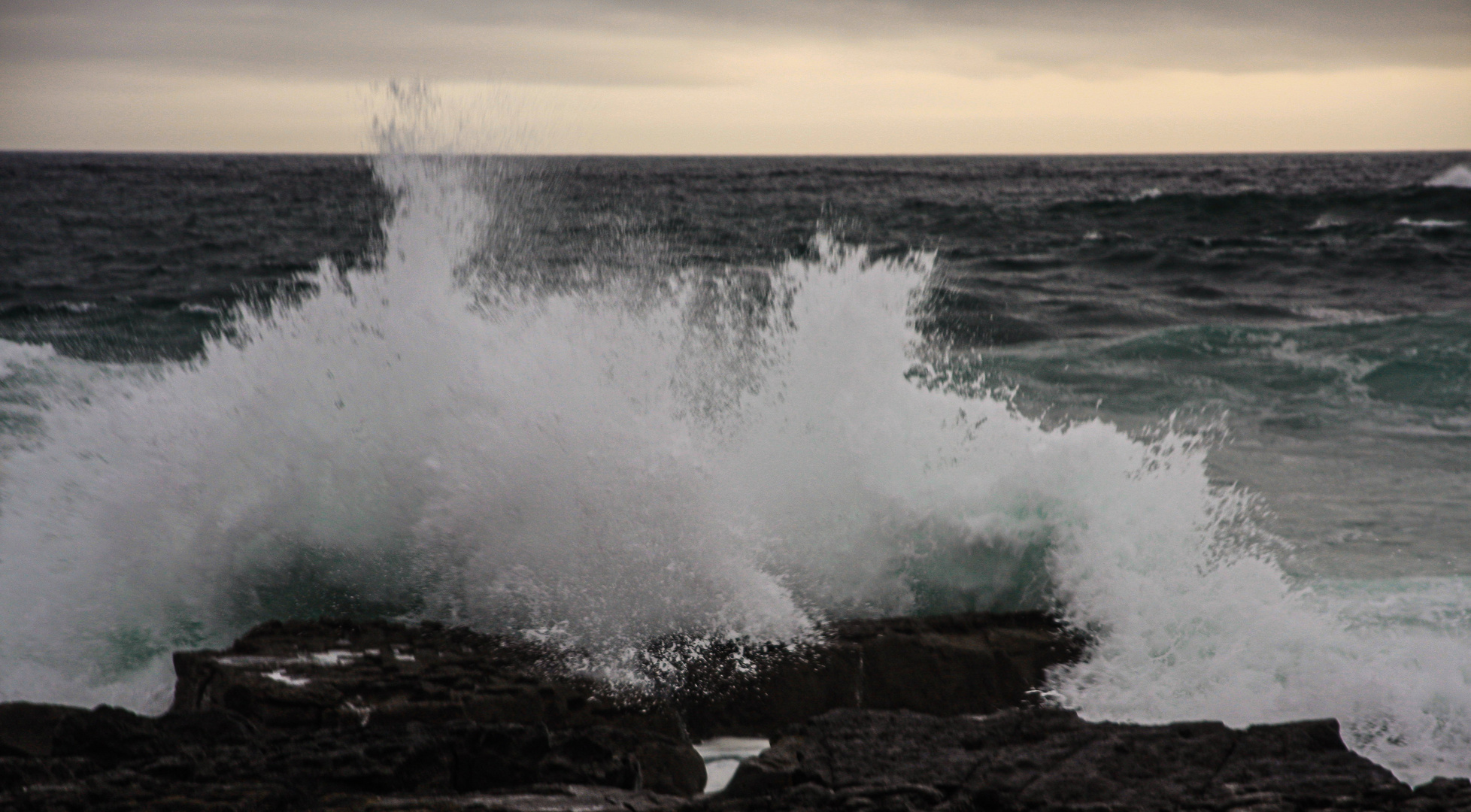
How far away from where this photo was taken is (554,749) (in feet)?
8.59

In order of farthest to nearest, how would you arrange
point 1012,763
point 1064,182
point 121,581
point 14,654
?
point 1064,182
point 121,581
point 14,654
point 1012,763

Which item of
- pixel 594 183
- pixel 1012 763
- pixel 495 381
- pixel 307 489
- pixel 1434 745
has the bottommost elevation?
pixel 1434 745

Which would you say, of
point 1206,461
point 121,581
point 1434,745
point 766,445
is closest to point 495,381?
point 766,445

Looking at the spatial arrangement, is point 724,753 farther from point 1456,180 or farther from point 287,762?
point 1456,180

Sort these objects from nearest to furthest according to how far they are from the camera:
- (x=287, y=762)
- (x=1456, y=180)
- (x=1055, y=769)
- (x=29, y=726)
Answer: (x=287, y=762) < (x=1055, y=769) < (x=29, y=726) < (x=1456, y=180)

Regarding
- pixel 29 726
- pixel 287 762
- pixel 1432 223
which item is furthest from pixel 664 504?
pixel 1432 223

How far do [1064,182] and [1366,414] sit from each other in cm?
4450

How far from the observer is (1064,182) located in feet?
165

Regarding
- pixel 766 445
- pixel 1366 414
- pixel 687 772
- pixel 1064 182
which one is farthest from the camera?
pixel 1064 182

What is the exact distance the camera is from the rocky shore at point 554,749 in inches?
92.7

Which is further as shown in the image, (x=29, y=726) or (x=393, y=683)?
(x=393, y=683)

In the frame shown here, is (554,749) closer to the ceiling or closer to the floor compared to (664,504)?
closer to the floor

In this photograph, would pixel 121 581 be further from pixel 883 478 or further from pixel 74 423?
pixel 883 478

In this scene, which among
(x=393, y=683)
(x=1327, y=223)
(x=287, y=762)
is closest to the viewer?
(x=287, y=762)
